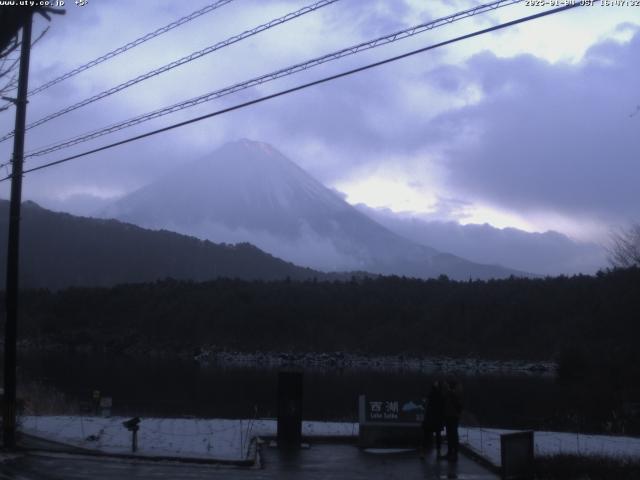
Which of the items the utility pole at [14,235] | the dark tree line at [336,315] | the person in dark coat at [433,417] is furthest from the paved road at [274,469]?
the dark tree line at [336,315]

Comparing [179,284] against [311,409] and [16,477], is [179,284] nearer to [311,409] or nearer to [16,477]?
[311,409]

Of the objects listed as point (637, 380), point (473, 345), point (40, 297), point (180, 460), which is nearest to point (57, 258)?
point (40, 297)

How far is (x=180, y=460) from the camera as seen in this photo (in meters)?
15.8

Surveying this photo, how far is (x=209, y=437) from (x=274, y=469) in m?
3.76

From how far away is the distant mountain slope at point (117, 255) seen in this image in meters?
159

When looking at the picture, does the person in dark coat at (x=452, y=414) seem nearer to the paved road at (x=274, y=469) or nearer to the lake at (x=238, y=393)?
the paved road at (x=274, y=469)

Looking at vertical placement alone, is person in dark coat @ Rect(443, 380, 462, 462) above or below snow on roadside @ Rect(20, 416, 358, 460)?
above

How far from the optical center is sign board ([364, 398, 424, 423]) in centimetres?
1742

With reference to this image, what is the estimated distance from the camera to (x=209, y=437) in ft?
60.6

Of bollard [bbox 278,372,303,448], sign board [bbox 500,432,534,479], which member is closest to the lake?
bollard [bbox 278,372,303,448]

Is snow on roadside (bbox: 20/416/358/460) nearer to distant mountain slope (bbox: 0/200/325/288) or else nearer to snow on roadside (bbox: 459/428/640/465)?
snow on roadside (bbox: 459/428/640/465)

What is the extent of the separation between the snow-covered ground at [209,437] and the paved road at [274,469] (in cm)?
73

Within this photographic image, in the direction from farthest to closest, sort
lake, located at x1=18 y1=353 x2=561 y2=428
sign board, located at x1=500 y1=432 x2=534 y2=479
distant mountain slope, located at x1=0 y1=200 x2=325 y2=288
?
distant mountain slope, located at x1=0 y1=200 x2=325 y2=288 → lake, located at x1=18 y1=353 x2=561 y2=428 → sign board, located at x1=500 y1=432 x2=534 y2=479

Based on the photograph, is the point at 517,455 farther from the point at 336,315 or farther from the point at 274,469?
the point at 336,315
